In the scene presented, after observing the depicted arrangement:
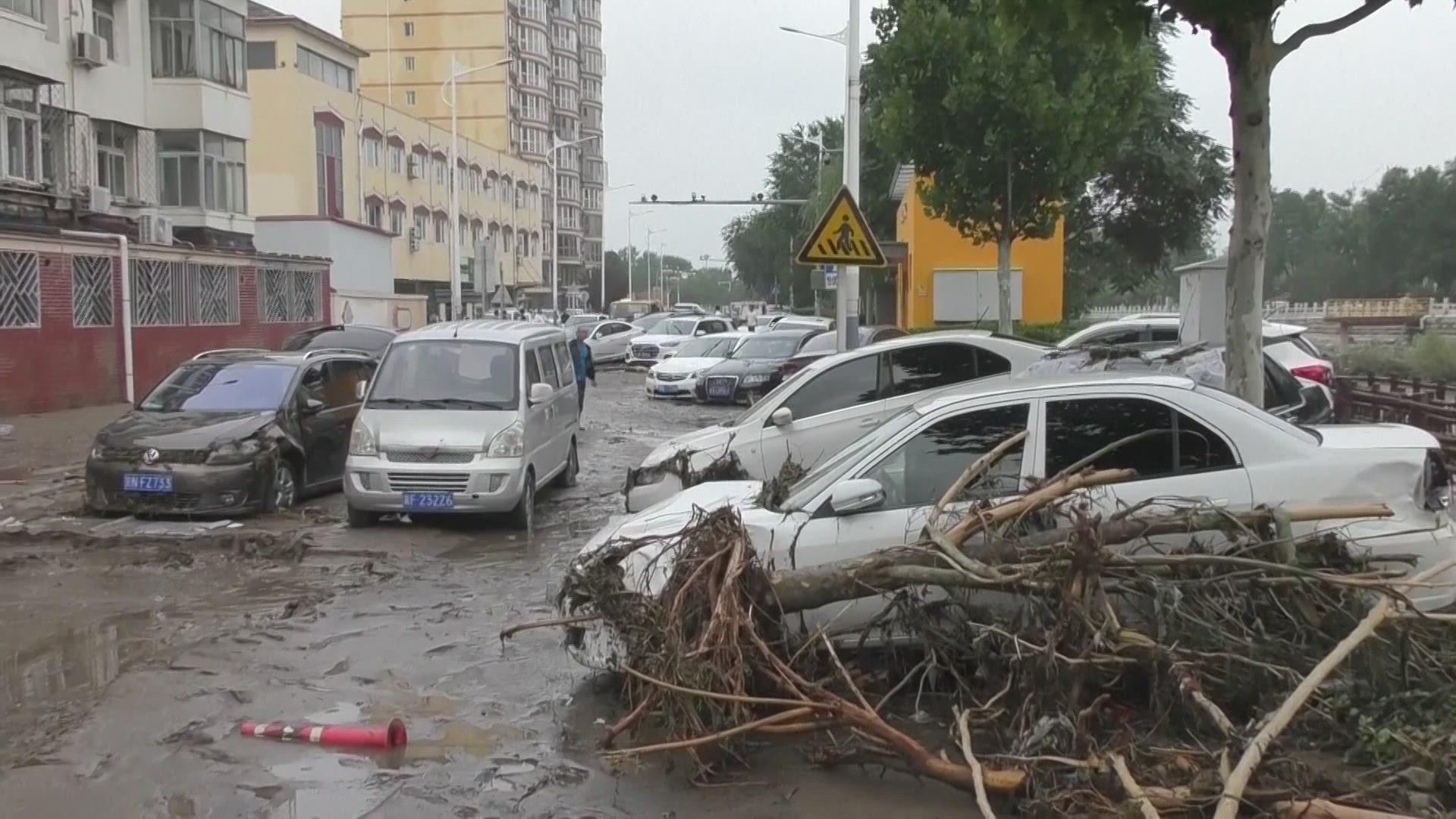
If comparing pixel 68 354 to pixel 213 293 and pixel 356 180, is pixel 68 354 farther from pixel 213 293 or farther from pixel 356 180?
pixel 356 180

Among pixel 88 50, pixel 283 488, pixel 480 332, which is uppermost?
pixel 88 50

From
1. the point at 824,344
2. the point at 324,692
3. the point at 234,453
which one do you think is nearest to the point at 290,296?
the point at 824,344

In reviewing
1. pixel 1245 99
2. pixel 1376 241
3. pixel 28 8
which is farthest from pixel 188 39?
pixel 1376 241

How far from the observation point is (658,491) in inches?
425

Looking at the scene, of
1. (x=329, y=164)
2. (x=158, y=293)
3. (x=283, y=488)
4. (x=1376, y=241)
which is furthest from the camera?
(x=329, y=164)

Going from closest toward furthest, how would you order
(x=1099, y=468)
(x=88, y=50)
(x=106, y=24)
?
(x=1099, y=468) < (x=88, y=50) < (x=106, y=24)

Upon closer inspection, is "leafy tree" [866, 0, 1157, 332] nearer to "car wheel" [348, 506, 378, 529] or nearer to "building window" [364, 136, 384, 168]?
"car wheel" [348, 506, 378, 529]

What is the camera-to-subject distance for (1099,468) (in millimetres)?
6543

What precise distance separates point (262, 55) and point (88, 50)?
21624 millimetres

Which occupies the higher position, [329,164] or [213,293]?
[329,164]

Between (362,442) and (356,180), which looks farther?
(356,180)

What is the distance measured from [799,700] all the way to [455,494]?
6574 mm

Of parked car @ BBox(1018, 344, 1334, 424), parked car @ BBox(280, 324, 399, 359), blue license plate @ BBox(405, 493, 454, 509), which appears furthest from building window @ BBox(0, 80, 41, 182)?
parked car @ BBox(1018, 344, 1334, 424)

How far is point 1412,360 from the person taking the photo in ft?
72.9
